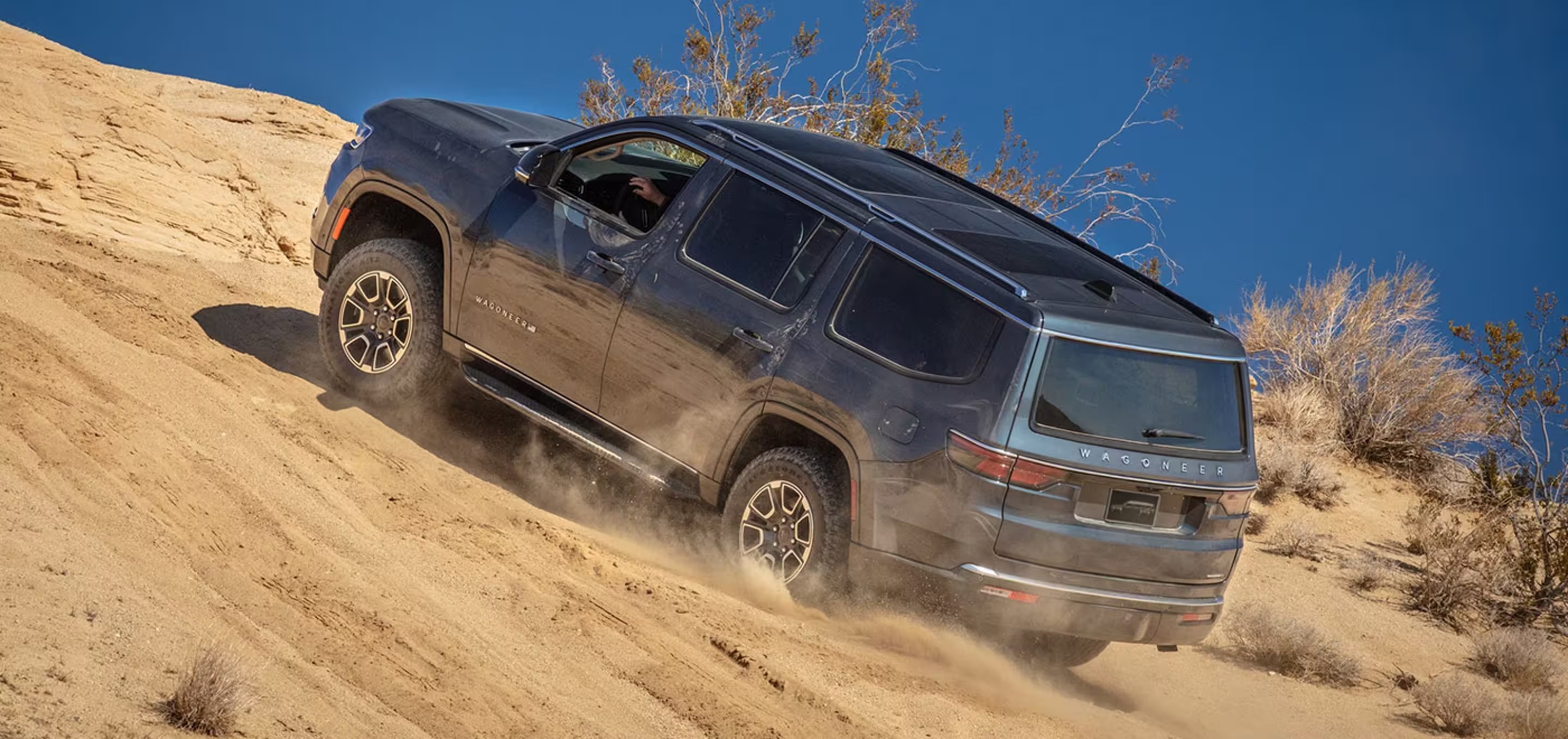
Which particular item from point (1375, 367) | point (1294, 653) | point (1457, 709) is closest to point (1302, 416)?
point (1375, 367)

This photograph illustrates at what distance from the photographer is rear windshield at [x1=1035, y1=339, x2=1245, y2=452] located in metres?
5.77

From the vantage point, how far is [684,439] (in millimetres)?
6551

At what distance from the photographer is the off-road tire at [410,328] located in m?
7.47

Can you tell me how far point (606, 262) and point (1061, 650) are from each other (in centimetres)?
293

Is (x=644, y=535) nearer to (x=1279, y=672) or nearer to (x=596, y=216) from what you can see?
(x=596, y=216)

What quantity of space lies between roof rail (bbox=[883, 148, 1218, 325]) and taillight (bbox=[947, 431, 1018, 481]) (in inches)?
58.6

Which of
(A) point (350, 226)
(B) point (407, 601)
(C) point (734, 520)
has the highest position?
(A) point (350, 226)

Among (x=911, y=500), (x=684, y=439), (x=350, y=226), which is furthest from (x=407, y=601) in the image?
(x=350, y=226)

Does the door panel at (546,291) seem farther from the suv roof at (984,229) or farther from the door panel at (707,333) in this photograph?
the suv roof at (984,229)

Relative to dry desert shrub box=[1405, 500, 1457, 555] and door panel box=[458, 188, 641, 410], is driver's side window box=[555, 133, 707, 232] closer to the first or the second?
door panel box=[458, 188, 641, 410]

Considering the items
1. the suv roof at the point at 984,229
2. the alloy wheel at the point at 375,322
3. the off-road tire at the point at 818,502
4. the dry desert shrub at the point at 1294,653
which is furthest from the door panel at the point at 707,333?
the dry desert shrub at the point at 1294,653

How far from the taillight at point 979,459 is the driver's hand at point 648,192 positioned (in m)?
2.14

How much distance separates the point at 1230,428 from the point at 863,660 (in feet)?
6.20

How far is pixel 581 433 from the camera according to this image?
6.85m
